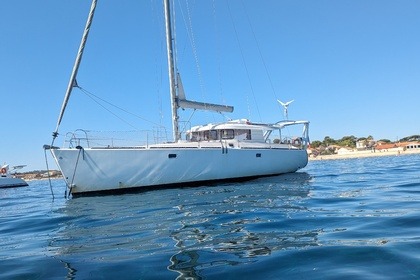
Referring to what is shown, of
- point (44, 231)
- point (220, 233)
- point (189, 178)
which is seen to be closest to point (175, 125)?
point (189, 178)

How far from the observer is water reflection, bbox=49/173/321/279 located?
4141mm

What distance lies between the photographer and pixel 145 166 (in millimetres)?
14922

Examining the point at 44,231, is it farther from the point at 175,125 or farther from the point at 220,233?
the point at 175,125

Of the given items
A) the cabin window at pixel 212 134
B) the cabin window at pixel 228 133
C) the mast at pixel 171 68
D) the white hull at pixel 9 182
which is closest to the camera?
the mast at pixel 171 68

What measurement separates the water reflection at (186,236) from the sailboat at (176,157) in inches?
224

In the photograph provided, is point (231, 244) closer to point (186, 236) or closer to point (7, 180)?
point (186, 236)

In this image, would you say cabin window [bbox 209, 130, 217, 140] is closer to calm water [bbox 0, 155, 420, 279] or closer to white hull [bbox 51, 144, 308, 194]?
white hull [bbox 51, 144, 308, 194]

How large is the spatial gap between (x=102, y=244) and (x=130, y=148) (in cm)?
977

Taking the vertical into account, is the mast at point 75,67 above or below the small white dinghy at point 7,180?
above

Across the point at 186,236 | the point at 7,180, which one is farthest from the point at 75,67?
the point at 7,180

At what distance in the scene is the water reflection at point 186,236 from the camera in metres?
4.14

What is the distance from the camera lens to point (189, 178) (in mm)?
16062

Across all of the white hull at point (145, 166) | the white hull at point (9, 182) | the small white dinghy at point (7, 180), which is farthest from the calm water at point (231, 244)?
the small white dinghy at point (7, 180)

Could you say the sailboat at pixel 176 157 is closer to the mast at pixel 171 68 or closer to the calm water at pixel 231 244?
the mast at pixel 171 68
